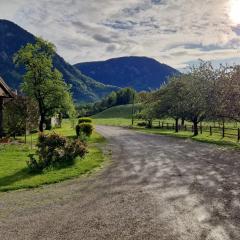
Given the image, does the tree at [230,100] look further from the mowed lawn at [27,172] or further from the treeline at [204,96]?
the mowed lawn at [27,172]

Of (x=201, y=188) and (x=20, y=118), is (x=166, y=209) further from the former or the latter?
(x=20, y=118)

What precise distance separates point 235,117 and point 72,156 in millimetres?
20715

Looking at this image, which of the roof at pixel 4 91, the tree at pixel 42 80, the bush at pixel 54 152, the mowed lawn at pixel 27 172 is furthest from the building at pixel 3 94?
the bush at pixel 54 152

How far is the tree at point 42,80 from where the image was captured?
59594 mm

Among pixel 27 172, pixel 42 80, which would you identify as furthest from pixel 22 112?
pixel 42 80

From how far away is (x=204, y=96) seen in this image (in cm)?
4691

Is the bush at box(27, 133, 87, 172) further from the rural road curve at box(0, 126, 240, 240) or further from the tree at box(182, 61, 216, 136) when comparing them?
the tree at box(182, 61, 216, 136)

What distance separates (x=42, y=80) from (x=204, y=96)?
83.2ft

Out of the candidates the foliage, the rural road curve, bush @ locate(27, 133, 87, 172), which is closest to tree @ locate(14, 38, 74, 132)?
the foliage

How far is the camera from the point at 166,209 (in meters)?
13.4

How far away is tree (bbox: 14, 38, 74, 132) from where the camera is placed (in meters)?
59.6

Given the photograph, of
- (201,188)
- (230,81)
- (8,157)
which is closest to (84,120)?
(230,81)

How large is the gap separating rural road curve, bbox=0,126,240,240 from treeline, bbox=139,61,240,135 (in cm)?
1893

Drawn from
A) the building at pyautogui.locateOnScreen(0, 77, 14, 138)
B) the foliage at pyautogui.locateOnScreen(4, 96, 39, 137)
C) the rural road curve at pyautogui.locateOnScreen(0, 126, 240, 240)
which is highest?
the building at pyautogui.locateOnScreen(0, 77, 14, 138)
